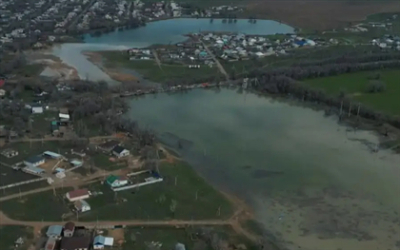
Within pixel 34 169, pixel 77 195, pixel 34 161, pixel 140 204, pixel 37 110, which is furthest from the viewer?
pixel 37 110

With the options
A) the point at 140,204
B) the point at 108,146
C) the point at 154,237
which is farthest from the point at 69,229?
the point at 108,146

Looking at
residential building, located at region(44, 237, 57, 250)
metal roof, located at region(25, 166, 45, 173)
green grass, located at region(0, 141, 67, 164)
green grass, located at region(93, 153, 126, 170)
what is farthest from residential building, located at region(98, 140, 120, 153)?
residential building, located at region(44, 237, 57, 250)

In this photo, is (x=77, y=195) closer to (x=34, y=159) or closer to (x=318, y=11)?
(x=34, y=159)

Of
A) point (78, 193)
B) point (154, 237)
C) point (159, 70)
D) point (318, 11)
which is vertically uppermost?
point (318, 11)

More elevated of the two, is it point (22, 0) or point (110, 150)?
point (22, 0)

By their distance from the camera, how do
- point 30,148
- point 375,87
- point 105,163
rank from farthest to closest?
point 375,87, point 30,148, point 105,163

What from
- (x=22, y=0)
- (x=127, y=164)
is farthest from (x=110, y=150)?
(x=22, y=0)

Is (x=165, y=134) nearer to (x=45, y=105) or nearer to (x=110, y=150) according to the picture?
(x=110, y=150)
